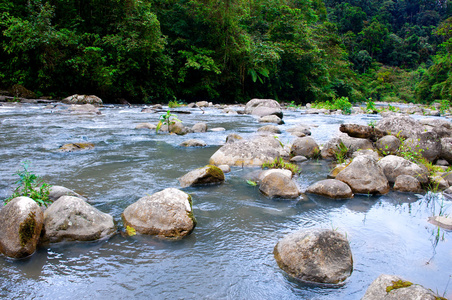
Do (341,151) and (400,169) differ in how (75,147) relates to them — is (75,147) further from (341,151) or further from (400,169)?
(400,169)

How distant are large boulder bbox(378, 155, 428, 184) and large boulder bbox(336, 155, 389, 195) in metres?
0.35

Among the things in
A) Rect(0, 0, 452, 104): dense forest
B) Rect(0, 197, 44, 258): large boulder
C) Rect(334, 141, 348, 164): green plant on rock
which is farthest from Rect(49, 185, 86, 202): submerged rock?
Rect(0, 0, 452, 104): dense forest

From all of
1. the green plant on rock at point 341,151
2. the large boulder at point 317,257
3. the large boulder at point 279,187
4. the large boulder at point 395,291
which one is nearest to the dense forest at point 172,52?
the green plant on rock at point 341,151

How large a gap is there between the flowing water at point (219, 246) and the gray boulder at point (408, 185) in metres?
0.13

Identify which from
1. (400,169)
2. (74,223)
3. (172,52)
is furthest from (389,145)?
(172,52)

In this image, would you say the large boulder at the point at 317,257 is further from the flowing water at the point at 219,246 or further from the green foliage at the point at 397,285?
the green foliage at the point at 397,285

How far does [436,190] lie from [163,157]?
4.03 meters

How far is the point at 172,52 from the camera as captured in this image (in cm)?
1975

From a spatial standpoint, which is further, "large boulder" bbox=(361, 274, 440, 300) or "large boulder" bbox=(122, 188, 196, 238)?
"large boulder" bbox=(122, 188, 196, 238)

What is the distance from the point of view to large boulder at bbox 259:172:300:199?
3574 mm

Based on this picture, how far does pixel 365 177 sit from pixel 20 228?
3559 mm

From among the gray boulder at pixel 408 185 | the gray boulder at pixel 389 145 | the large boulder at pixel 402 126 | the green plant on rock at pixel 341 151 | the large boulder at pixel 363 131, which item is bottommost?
the gray boulder at pixel 408 185

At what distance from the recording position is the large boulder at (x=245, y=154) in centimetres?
500

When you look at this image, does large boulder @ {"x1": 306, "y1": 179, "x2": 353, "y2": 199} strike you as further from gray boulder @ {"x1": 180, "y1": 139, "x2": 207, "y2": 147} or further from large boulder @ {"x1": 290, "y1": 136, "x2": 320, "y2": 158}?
gray boulder @ {"x1": 180, "y1": 139, "x2": 207, "y2": 147}
